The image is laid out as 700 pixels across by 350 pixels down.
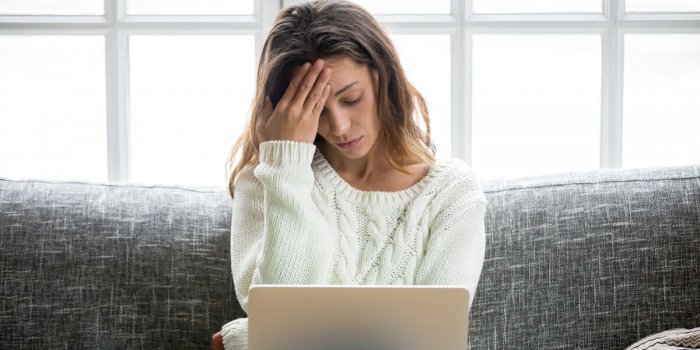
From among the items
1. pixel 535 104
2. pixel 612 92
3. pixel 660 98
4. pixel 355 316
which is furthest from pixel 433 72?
pixel 355 316

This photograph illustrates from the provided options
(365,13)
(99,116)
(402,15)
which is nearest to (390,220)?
(365,13)

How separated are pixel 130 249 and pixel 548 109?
1.20m

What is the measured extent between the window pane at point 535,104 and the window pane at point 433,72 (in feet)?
Result: 0.26

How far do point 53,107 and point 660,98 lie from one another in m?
1.69

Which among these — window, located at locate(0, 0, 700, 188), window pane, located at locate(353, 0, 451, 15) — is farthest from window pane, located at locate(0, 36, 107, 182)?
window pane, located at locate(353, 0, 451, 15)

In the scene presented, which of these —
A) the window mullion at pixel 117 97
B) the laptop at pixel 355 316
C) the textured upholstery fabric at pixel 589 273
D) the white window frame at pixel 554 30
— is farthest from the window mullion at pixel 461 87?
the laptop at pixel 355 316

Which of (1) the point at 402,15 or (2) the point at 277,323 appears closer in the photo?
(2) the point at 277,323

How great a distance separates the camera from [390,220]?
1.76 m

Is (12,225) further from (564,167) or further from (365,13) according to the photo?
(564,167)

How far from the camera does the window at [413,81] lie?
231 cm

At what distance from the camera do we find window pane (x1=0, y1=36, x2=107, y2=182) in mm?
2412

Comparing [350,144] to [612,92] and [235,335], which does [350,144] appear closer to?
[235,335]

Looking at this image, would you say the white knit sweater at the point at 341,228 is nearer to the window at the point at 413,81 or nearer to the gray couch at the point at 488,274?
the gray couch at the point at 488,274

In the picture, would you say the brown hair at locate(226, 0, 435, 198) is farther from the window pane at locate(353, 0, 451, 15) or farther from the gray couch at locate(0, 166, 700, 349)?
the window pane at locate(353, 0, 451, 15)
